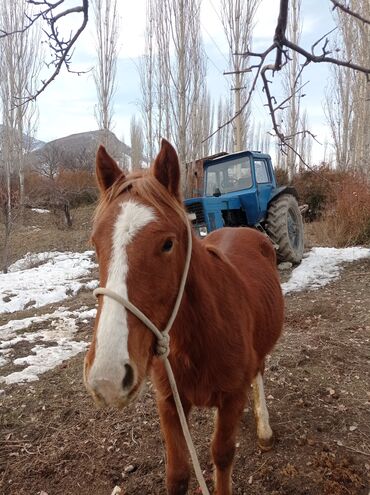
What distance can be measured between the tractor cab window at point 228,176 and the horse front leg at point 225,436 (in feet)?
18.0

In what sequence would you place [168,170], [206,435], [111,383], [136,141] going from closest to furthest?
[111,383], [168,170], [206,435], [136,141]

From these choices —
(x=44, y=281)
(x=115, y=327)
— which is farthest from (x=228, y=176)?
(x=115, y=327)

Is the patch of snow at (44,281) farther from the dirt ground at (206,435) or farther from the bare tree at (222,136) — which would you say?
the bare tree at (222,136)

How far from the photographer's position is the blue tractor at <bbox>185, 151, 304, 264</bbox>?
658 centimetres

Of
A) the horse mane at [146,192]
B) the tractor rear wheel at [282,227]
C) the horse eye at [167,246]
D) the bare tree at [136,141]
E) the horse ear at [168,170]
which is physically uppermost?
the bare tree at [136,141]

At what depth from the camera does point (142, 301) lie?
116cm

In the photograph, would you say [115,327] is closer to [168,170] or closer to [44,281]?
[168,170]

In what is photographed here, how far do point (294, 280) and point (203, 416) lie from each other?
165 inches

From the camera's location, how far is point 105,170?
150cm

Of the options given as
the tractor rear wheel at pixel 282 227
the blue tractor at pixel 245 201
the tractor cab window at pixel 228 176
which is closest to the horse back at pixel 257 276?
the blue tractor at pixel 245 201

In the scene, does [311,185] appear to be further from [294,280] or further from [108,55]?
[108,55]

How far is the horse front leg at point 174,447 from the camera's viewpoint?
69.1 inches

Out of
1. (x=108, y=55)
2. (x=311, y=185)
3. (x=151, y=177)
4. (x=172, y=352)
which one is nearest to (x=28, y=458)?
(x=172, y=352)

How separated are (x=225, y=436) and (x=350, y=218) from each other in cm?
838
